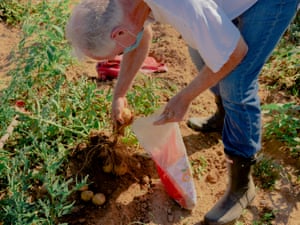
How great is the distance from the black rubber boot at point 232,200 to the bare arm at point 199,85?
51cm

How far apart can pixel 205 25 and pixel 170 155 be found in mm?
854

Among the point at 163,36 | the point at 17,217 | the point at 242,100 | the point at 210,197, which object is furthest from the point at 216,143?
the point at 17,217

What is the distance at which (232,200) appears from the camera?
2.33 meters

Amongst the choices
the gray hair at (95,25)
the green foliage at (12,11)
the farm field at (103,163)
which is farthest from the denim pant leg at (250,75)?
the green foliage at (12,11)

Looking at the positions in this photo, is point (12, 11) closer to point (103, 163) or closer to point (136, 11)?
point (103, 163)

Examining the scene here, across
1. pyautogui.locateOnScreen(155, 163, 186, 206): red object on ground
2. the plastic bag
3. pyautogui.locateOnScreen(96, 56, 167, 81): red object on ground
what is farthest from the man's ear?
pyautogui.locateOnScreen(96, 56, 167, 81): red object on ground

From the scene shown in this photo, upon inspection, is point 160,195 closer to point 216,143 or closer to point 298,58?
point 216,143

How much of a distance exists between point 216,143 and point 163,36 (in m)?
1.02

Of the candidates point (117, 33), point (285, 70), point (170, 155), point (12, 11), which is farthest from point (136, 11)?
point (12, 11)

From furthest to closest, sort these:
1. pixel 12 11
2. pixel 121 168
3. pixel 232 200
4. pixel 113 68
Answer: pixel 12 11, pixel 113 68, pixel 121 168, pixel 232 200

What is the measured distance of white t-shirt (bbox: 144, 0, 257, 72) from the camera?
158 cm

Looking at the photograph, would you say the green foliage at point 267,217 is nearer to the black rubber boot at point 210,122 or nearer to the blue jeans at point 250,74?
the blue jeans at point 250,74

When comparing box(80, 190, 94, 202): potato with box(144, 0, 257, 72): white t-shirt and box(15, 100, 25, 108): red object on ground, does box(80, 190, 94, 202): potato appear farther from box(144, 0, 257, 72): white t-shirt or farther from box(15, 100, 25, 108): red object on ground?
box(144, 0, 257, 72): white t-shirt

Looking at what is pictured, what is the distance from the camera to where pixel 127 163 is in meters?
2.48
